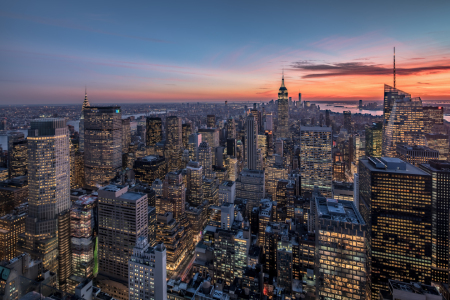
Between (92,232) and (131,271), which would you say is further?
(92,232)

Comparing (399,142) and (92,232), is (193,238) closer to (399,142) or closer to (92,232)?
(92,232)

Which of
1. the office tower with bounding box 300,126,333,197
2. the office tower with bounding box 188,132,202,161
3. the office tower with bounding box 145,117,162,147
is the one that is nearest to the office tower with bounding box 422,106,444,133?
the office tower with bounding box 300,126,333,197

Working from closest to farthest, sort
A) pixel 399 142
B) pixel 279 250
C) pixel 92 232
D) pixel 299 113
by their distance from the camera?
pixel 279 250, pixel 92 232, pixel 399 142, pixel 299 113

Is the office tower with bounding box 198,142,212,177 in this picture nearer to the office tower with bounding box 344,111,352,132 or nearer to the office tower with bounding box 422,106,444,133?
the office tower with bounding box 422,106,444,133

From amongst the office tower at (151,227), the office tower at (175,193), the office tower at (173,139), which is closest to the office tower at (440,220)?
the office tower at (151,227)

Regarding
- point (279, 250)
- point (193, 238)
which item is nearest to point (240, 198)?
point (193, 238)

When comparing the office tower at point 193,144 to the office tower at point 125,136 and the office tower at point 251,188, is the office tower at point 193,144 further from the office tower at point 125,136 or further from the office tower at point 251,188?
the office tower at point 251,188
